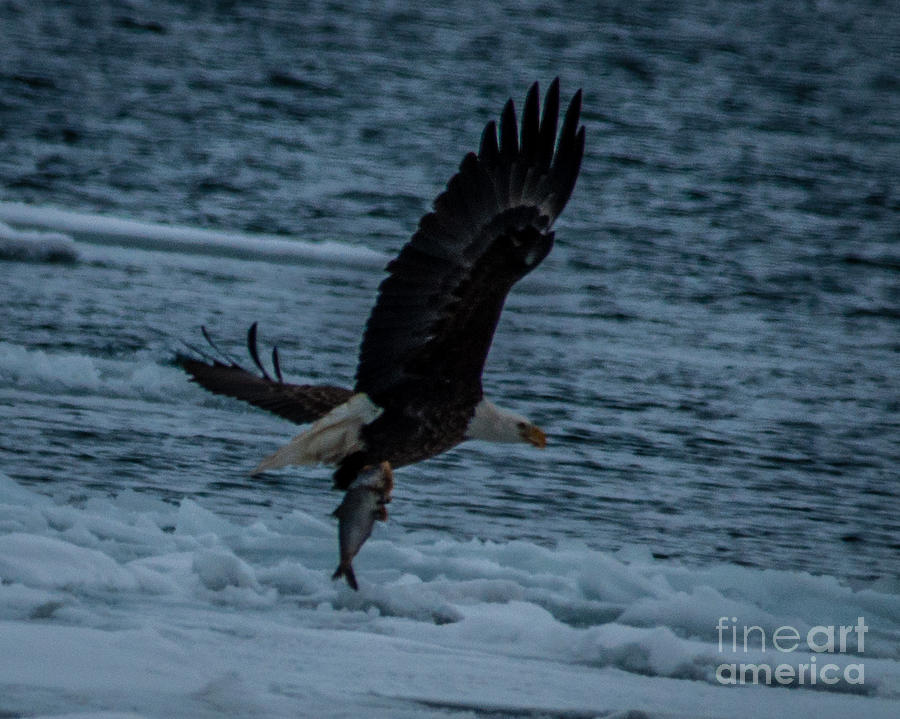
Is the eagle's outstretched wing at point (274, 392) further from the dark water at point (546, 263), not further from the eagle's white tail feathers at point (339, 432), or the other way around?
the dark water at point (546, 263)

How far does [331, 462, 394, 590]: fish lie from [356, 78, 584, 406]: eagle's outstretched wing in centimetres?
39

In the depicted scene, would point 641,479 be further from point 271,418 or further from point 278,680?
point 278,680

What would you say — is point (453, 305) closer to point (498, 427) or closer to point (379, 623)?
point (498, 427)

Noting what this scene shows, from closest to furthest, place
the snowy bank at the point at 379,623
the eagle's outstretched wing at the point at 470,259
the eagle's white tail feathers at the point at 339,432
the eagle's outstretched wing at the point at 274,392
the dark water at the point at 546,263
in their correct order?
the snowy bank at the point at 379,623 < the eagle's outstretched wing at the point at 470,259 < the eagle's white tail feathers at the point at 339,432 < the eagle's outstretched wing at the point at 274,392 < the dark water at the point at 546,263

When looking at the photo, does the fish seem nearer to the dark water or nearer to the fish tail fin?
the fish tail fin

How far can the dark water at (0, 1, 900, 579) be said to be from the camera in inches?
237

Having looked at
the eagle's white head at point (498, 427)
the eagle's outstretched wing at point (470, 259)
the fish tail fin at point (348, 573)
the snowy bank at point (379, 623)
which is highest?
the eagle's outstretched wing at point (470, 259)

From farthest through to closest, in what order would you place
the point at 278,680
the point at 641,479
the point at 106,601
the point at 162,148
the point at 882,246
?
1. the point at 162,148
2. the point at 882,246
3. the point at 641,479
4. the point at 106,601
5. the point at 278,680

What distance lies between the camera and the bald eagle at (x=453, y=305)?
4.81 m

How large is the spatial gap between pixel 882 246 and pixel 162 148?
476 cm

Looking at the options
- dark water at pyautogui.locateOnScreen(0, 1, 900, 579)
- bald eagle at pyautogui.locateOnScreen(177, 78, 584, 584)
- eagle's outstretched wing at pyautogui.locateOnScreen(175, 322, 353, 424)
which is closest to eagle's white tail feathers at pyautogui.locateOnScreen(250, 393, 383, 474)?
bald eagle at pyautogui.locateOnScreen(177, 78, 584, 584)

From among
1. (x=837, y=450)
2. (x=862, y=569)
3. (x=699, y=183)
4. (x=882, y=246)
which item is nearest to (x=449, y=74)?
(x=699, y=183)

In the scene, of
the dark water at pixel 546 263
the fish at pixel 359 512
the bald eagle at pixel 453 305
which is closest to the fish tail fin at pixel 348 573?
the fish at pixel 359 512

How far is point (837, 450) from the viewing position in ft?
22.4
